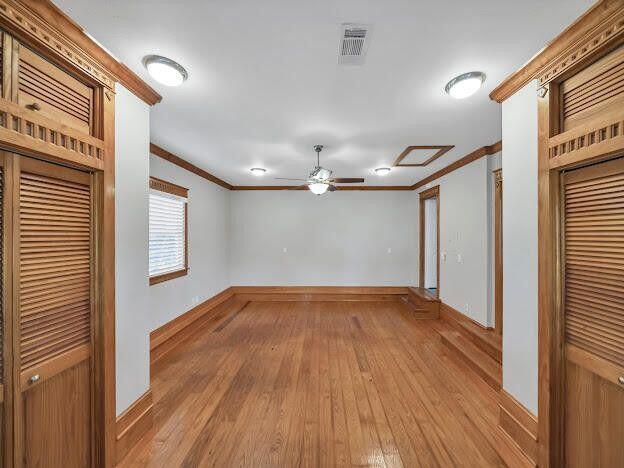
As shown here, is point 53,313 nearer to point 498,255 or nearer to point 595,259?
point 595,259

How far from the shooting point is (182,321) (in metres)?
4.15

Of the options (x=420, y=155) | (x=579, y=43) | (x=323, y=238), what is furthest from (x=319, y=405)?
(x=323, y=238)

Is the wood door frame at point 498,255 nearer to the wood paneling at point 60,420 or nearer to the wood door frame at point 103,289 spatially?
the wood door frame at point 103,289

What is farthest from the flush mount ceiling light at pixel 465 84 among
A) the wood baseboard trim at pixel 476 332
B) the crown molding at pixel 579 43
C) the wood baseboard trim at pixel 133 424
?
the wood baseboard trim at pixel 133 424

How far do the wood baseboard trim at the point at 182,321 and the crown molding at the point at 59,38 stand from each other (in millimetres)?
2958

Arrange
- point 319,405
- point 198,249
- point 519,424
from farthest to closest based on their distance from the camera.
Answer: point 198,249
point 319,405
point 519,424

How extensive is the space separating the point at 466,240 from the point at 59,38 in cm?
481

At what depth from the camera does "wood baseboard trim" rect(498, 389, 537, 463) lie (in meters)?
1.74

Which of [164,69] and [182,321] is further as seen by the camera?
[182,321]

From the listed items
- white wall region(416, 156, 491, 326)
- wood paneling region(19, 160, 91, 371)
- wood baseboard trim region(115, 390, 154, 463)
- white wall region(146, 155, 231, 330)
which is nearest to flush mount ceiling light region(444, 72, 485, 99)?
white wall region(416, 156, 491, 326)

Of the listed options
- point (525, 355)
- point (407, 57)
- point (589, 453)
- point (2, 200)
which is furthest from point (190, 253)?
point (589, 453)

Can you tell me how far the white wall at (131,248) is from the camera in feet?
6.04

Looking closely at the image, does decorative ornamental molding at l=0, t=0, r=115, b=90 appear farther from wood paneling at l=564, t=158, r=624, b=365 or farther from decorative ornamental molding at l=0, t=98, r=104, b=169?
wood paneling at l=564, t=158, r=624, b=365

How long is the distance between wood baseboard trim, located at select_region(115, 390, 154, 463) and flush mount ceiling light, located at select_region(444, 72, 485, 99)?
3363mm
